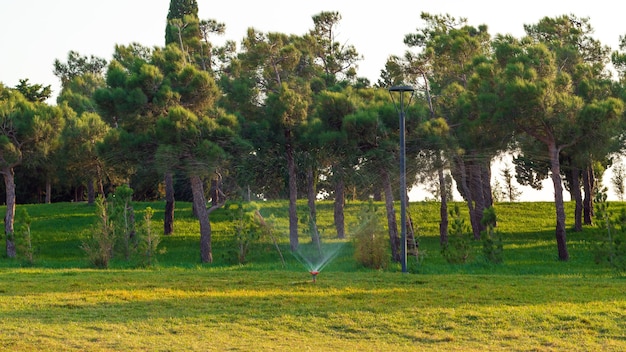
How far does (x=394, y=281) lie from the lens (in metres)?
18.7

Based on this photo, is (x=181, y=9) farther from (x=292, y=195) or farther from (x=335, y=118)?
(x=335, y=118)

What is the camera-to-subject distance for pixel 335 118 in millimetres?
29188

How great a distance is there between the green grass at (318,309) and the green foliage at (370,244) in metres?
0.35

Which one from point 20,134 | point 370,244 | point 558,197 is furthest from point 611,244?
point 20,134

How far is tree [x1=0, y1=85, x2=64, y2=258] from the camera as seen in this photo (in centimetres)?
3212

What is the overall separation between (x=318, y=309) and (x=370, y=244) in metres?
8.26

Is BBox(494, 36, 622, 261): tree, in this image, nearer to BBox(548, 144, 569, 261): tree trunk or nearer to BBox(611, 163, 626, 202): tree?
BBox(548, 144, 569, 261): tree trunk

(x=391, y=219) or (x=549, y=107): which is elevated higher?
(x=549, y=107)

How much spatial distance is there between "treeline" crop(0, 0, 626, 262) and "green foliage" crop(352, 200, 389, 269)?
191 inches

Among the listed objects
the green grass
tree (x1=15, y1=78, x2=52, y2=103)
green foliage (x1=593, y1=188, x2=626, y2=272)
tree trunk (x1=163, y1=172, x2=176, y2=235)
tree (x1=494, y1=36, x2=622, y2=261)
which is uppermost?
tree (x1=15, y1=78, x2=52, y2=103)

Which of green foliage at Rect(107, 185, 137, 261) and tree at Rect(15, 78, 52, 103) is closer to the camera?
green foliage at Rect(107, 185, 137, 261)

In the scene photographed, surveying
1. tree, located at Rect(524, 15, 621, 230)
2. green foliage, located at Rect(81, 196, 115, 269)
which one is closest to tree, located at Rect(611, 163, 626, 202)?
tree, located at Rect(524, 15, 621, 230)

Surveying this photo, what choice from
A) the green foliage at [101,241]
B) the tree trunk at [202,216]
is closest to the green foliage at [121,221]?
the green foliage at [101,241]

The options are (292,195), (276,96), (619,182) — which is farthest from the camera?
(619,182)
